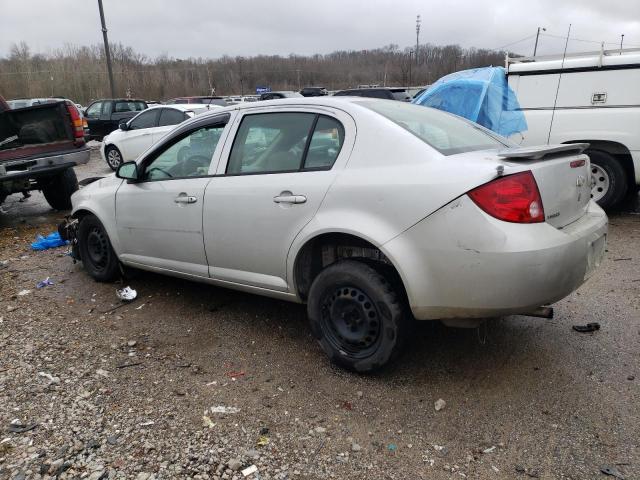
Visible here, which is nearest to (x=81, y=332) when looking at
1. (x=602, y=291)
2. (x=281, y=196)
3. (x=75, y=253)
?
(x=75, y=253)

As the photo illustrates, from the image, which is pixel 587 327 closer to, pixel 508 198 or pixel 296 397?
pixel 508 198

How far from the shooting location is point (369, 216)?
2.79m

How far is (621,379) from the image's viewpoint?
292 cm

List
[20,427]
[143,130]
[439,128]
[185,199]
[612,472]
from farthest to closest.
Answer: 1. [143,130]
2. [185,199]
3. [439,128]
4. [20,427]
5. [612,472]

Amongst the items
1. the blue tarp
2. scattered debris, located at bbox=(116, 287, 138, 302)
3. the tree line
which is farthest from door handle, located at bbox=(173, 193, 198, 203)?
the tree line

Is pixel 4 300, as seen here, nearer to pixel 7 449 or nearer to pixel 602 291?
pixel 7 449

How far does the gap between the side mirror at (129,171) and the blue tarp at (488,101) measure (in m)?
5.07

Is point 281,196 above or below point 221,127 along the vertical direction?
below

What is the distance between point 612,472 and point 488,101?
6.07 meters

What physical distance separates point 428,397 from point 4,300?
3.96m

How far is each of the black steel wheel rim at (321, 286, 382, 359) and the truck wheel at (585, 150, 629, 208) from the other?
497 cm

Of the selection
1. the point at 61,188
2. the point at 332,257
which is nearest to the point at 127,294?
the point at 332,257

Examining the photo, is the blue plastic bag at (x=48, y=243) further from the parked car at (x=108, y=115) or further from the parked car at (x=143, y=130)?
the parked car at (x=108, y=115)

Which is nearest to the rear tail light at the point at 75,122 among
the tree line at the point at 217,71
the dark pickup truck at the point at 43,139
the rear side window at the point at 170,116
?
the dark pickup truck at the point at 43,139
